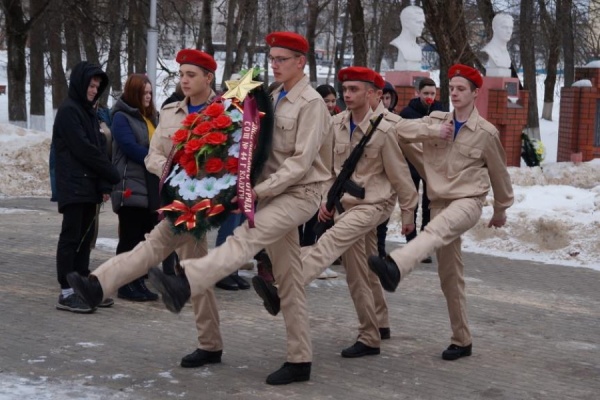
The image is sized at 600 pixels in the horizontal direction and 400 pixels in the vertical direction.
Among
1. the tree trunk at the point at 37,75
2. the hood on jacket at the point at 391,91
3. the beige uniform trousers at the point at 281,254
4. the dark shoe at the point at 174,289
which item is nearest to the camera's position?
the dark shoe at the point at 174,289

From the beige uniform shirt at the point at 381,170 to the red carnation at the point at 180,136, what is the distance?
1.37m

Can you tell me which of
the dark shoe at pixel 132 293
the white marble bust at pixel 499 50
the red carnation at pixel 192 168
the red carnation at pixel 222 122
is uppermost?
the white marble bust at pixel 499 50

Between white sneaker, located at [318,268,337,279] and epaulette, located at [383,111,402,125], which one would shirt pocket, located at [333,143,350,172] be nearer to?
epaulette, located at [383,111,402,125]

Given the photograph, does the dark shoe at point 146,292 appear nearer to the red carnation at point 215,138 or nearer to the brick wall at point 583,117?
the red carnation at point 215,138

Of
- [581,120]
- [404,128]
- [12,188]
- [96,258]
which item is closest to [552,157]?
[581,120]

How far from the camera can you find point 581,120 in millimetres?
20438

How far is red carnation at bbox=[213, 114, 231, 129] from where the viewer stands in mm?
5746

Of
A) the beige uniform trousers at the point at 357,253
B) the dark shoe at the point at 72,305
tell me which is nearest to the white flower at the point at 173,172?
the beige uniform trousers at the point at 357,253

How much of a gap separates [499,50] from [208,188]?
1476 centimetres

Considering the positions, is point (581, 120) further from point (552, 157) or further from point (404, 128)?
point (404, 128)

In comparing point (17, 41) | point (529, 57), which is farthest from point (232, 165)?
point (529, 57)

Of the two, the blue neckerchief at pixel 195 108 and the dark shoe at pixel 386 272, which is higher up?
the blue neckerchief at pixel 195 108

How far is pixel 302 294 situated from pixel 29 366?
1.69m

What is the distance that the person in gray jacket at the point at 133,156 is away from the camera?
838 centimetres
